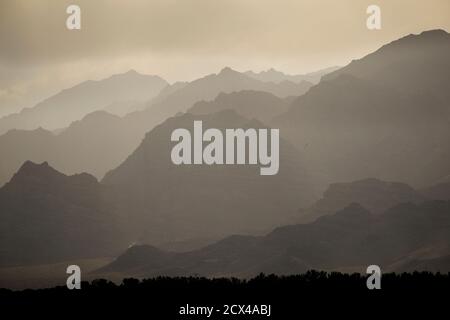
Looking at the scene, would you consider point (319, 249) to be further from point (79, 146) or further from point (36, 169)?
point (36, 169)

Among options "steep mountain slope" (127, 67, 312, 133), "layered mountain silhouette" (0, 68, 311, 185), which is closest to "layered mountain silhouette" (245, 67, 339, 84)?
"steep mountain slope" (127, 67, 312, 133)

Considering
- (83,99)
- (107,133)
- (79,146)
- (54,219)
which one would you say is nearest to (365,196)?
(107,133)

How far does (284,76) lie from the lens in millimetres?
63250

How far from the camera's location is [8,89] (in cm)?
5825

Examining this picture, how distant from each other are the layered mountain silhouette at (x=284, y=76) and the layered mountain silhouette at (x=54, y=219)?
17986mm

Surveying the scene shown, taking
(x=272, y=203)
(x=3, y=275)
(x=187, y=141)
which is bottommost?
(x=3, y=275)

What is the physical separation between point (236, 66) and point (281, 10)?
269 inches

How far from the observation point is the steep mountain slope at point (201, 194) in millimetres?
65250

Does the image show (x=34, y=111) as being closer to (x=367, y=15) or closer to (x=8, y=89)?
(x=8, y=89)

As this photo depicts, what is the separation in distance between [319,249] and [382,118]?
545 inches

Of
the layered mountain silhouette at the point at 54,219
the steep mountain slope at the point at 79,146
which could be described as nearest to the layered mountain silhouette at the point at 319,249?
the layered mountain silhouette at the point at 54,219

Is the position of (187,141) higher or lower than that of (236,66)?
lower
